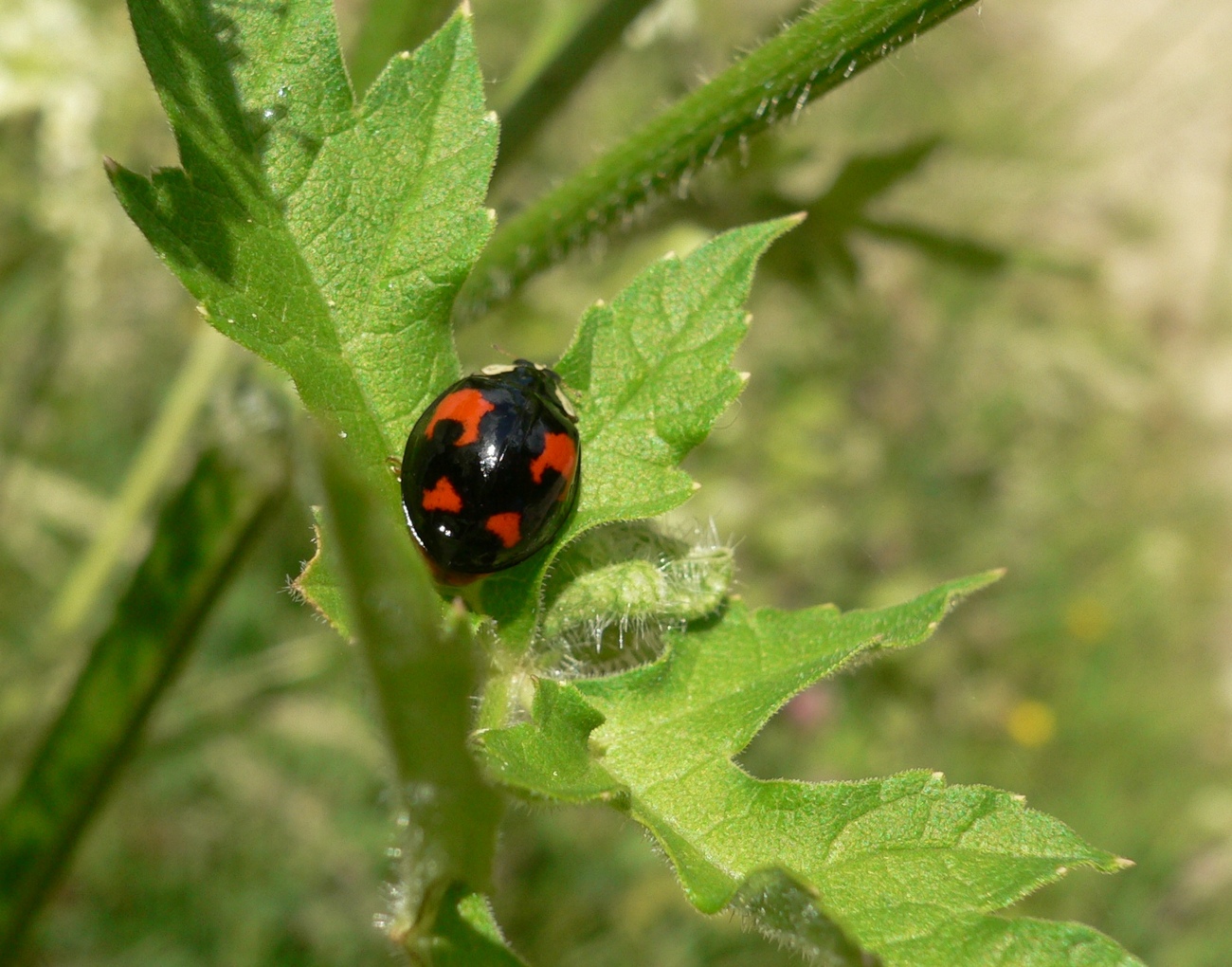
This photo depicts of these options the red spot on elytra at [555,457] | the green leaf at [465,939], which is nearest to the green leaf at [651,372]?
the red spot on elytra at [555,457]

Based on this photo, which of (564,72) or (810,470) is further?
(810,470)

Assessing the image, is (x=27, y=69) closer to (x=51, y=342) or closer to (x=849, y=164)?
(x=51, y=342)

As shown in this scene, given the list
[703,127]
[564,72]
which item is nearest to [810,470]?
[564,72]

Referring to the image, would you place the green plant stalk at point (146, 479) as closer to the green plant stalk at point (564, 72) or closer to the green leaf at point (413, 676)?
the green plant stalk at point (564, 72)

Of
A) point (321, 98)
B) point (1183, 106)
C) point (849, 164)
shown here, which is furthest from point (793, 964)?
point (1183, 106)

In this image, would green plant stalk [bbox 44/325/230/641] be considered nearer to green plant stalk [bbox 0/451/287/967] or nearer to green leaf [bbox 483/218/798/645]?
green plant stalk [bbox 0/451/287/967]

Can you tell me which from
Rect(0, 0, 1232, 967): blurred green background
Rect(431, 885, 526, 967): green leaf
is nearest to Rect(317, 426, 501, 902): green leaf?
Rect(431, 885, 526, 967): green leaf

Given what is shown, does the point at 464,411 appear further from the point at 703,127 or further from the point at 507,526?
the point at 703,127
